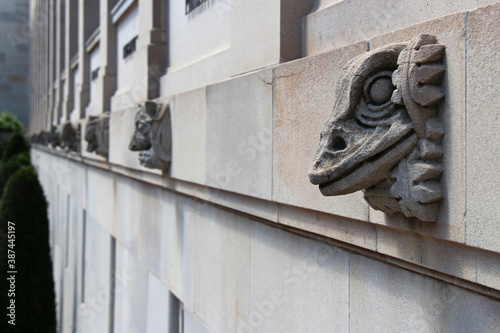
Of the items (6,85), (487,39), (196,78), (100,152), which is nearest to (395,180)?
(487,39)

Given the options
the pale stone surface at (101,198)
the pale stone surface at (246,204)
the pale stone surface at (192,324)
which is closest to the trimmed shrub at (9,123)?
the pale stone surface at (101,198)

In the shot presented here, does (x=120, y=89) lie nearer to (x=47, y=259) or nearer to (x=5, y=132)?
(x=47, y=259)

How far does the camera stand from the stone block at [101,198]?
11.5m

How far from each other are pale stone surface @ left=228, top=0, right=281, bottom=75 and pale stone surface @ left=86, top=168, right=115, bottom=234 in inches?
268

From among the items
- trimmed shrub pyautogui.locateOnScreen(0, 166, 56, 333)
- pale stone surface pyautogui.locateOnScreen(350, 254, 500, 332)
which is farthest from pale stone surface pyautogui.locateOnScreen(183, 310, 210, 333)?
trimmed shrub pyautogui.locateOnScreen(0, 166, 56, 333)

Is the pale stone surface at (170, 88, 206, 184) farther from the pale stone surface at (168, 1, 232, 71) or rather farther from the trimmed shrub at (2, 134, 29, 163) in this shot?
the trimmed shrub at (2, 134, 29, 163)

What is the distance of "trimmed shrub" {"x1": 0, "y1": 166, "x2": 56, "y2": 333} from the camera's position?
15117 millimetres

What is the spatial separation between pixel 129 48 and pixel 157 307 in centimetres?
548

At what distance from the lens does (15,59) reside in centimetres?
5181

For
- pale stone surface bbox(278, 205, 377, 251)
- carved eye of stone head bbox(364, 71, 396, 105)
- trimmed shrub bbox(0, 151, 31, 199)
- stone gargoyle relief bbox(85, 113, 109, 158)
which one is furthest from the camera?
trimmed shrub bbox(0, 151, 31, 199)

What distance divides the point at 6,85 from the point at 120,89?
4544 cm

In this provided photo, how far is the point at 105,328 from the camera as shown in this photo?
37.5 feet

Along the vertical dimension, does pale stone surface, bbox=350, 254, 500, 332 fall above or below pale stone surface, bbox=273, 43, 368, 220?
below

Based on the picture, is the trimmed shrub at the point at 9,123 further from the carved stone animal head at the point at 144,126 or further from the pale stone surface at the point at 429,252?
the pale stone surface at the point at 429,252
